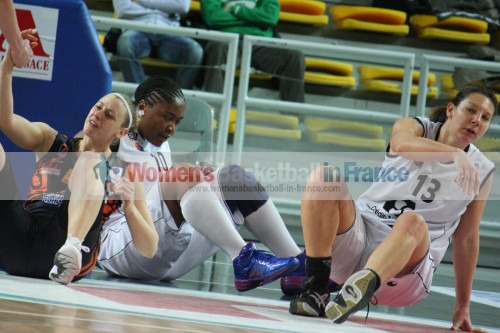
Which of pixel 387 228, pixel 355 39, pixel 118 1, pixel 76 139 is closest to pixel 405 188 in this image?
pixel 387 228

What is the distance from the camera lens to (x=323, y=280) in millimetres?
2389

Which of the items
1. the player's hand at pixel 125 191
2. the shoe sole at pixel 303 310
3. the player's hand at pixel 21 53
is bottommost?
the shoe sole at pixel 303 310

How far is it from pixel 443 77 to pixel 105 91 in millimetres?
3256

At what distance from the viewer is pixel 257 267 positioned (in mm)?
2812

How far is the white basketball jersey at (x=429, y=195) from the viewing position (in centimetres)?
262

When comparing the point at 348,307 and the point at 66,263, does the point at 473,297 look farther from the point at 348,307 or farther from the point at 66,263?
the point at 66,263

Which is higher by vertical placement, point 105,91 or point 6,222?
point 105,91

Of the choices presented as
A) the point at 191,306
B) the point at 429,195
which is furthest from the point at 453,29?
the point at 191,306

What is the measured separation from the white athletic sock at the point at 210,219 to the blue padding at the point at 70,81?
1.95ft

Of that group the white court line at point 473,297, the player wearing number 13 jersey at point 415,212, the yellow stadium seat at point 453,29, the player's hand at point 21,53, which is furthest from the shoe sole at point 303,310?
the yellow stadium seat at point 453,29

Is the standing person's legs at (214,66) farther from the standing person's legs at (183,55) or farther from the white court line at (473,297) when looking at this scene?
the white court line at (473,297)

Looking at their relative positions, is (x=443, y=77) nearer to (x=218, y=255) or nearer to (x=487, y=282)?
(x=487, y=282)

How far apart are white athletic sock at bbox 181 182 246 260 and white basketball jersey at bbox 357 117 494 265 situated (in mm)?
503

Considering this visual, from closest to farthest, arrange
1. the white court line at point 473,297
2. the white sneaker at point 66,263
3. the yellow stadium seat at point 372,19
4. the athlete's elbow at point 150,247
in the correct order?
the white sneaker at point 66,263
the athlete's elbow at point 150,247
the white court line at point 473,297
the yellow stadium seat at point 372,19
